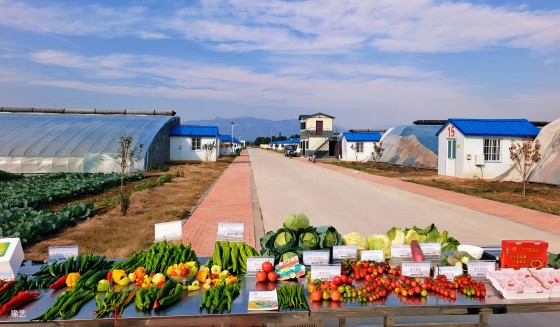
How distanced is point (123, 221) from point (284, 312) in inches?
440

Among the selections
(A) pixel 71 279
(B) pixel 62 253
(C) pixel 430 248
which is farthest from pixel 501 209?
(A) pixel 71 279

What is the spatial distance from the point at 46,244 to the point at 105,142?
82.2 feet

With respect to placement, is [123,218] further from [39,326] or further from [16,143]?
[16,143]

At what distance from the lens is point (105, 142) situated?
3388 centimetres

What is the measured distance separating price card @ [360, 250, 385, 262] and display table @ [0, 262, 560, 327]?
85cm

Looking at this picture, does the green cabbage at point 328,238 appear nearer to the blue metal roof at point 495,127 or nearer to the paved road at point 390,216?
the paved road at point 390,216

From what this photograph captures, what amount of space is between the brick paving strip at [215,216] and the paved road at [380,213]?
745 millimetres

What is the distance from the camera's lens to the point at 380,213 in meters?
15.2

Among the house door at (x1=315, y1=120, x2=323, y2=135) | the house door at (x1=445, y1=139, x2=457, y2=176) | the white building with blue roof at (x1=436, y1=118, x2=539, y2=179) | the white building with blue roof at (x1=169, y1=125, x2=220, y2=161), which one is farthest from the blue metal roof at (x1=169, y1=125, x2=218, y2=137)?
the white building with blue roof at (x1=436, y1=118, x2=539, y2=179)

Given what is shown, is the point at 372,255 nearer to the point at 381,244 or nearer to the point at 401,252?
the point at 401,252

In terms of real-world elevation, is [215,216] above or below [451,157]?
below

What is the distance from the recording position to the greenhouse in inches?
1230

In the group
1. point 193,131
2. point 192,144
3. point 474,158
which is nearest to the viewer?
point 474,158

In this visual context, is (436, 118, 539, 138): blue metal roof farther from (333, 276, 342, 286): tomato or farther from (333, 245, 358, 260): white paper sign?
(333, 276, 342, 286): tomato
